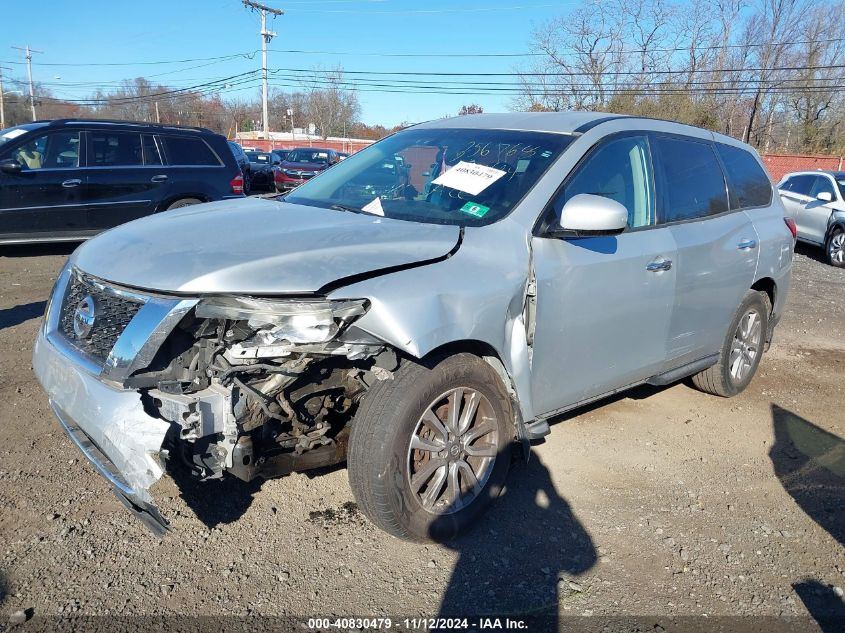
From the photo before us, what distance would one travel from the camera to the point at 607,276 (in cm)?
334

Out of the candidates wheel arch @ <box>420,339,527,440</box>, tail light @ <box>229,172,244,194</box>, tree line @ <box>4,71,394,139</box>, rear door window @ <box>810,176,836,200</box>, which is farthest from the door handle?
tree line @ <box>4,71,394,139</box>

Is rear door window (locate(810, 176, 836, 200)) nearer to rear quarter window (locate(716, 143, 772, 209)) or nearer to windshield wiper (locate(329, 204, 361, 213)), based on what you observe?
rear quarter window (locate(716, 143, 772, 209))

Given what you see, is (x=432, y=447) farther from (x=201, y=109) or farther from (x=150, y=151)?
(x=201, y=109)

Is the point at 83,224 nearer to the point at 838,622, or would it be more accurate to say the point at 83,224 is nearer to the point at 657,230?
the point at 657,230

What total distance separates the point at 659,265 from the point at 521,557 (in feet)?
5.72

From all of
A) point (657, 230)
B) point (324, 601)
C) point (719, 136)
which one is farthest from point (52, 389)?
point (719, 136)

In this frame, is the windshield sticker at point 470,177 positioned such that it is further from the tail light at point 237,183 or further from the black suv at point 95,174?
the tail light at point 237,183

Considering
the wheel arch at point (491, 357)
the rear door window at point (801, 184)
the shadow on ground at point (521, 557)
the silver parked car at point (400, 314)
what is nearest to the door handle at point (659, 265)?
the silver parked car at point (400, 314)

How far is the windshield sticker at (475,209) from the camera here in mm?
3182

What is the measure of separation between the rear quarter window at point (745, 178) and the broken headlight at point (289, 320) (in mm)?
3263

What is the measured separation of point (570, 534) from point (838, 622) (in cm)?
112

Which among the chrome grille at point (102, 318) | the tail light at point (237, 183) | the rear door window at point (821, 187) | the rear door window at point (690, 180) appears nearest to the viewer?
the chrome grille at point (102, 318)

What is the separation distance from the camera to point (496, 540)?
309 cm

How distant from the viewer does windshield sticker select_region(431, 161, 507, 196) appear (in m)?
3.35
